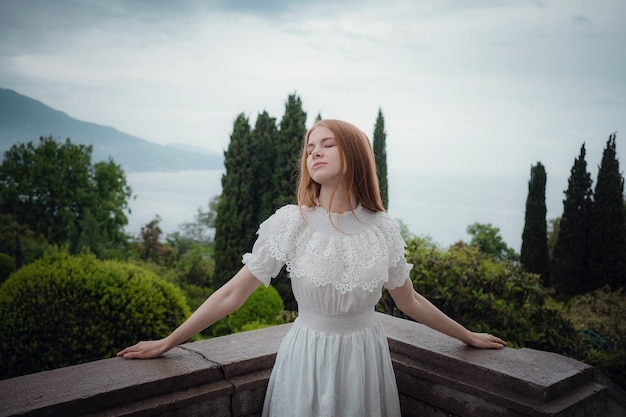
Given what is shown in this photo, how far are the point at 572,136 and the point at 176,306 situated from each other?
1017cm

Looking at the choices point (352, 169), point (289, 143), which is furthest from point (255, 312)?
point (352, 169)

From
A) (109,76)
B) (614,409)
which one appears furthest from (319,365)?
(109,76)

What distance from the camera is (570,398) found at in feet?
5.58

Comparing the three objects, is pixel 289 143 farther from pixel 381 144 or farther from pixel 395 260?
pixel 395 260

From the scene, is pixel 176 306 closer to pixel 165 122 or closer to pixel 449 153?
pixel 449 153

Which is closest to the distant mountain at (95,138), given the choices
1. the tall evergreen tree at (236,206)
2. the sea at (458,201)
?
the tall evergreen tree at (236,206)

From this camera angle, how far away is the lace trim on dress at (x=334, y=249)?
62.8 inches

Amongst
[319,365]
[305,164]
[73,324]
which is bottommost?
[73,324]

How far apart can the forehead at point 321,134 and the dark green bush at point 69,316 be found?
2141mm

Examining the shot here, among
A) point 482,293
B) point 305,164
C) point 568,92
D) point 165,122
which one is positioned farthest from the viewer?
point 165,122

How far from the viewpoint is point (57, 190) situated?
13312mm

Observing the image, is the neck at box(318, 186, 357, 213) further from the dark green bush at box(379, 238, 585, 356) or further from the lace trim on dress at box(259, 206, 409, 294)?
the dark green bush at box(379, 238, 585, 356)

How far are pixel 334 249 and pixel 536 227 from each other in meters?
12.1

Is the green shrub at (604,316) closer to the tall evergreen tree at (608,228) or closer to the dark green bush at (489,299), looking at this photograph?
the tall evergreen tree at (608,228)
